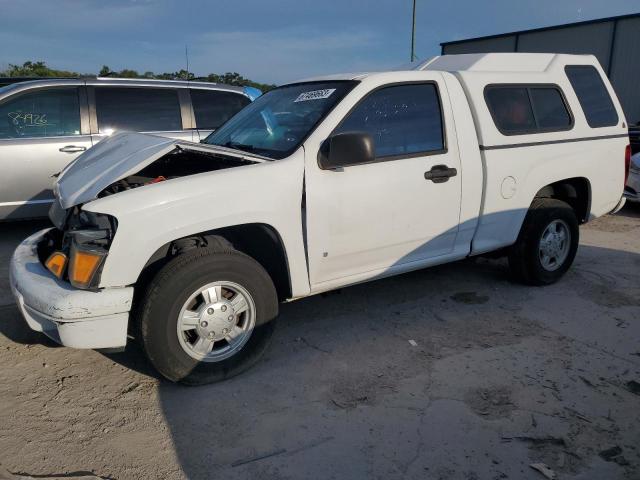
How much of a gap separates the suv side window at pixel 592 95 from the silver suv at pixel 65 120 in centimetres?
434

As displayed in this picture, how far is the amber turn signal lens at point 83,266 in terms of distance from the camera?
2820 millimetres

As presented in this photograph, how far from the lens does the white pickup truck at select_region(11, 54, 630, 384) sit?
2.94m

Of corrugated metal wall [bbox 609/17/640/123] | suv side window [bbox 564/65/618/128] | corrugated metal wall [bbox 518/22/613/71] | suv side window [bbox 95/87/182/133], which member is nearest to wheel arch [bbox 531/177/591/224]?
suv side window [bbox 564/65/618/128]

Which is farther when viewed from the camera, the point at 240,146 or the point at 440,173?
the point at 240,146

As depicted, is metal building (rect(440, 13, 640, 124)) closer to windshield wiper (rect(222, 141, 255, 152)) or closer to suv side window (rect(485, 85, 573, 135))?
suv side window (rect(485, 85, 573, 135))

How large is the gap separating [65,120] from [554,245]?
5.44 meters

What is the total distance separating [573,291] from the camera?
477 cm

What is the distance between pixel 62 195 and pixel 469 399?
2.77 metres

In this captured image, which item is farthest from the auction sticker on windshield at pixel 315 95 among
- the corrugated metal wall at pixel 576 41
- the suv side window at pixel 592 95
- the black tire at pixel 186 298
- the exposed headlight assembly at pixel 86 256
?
the corrugated metal wall at pixel 576 41

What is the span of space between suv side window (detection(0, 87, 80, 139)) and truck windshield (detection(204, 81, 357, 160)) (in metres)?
2.65

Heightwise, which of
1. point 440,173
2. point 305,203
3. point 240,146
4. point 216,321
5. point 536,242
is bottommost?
point 216,321

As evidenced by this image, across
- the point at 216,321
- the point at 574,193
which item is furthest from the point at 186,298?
the point at 574,193

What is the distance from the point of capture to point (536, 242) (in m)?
4.60

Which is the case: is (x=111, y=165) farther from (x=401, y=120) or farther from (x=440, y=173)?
(x=440, y=173)
